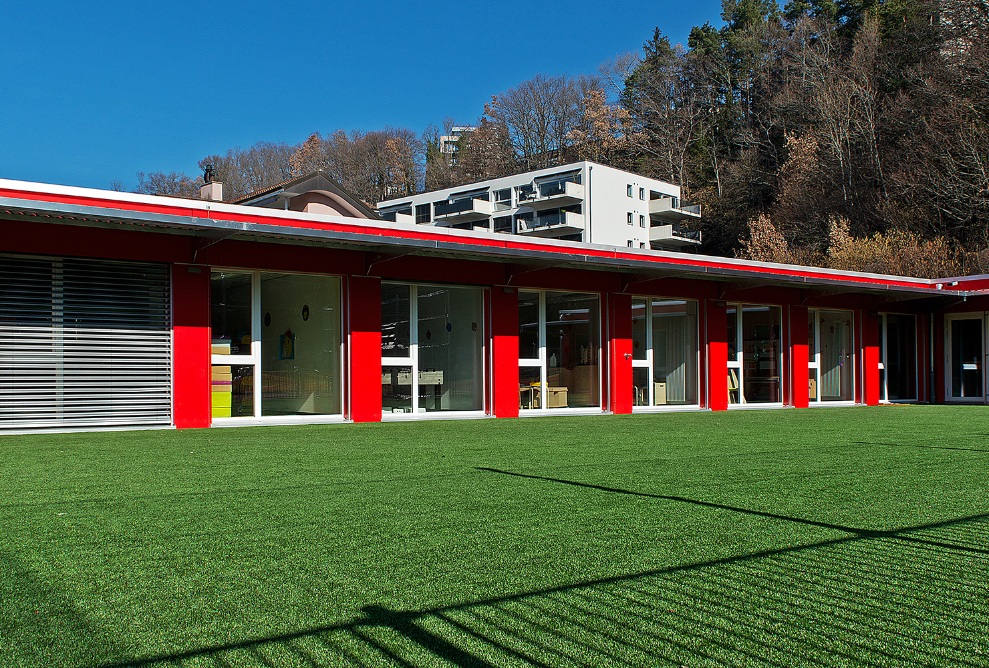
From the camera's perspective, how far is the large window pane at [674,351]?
18656mm

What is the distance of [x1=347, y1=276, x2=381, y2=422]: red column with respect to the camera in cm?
1432

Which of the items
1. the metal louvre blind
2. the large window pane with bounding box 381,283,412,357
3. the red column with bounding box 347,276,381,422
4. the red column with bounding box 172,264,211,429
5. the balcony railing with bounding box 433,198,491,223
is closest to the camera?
the metal louvre blind

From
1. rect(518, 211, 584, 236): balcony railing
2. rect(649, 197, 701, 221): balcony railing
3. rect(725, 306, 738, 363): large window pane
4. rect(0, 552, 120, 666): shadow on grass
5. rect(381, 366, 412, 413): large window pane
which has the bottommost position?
rect(0, 552, 120, 666): shadow on grass

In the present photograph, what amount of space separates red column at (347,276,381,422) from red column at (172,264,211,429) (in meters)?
2.29

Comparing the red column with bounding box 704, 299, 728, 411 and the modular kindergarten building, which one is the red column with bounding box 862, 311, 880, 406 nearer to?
the modular kindergarten building

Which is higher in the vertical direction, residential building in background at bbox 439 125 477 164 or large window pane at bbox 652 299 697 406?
residential building in background at bbox 439 125 477 164

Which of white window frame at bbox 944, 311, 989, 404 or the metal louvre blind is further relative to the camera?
white window frame at bbox 944, 311, 989, 404

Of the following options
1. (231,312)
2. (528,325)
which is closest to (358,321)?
(231,312)

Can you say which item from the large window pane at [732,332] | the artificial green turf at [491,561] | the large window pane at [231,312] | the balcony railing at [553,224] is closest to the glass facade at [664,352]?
the large window pane at [732,332]

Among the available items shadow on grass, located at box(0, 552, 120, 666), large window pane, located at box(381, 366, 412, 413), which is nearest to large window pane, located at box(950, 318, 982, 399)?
large window pane, located at box(381, 366, 412, 413)

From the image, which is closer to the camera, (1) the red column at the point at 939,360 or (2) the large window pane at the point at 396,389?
(2) the large window pane at the point at 396,389

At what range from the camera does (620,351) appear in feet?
58.0

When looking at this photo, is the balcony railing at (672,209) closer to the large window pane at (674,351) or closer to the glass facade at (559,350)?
the large window pane at (674,351)

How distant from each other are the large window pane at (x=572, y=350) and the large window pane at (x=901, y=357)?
9.90 m
